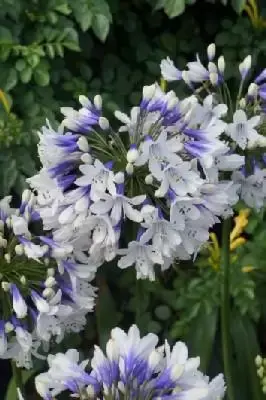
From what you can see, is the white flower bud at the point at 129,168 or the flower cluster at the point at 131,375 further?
the white flower bud at the point at 129,168

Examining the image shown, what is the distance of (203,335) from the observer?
108 inches

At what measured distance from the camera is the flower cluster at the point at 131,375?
57.8 inches

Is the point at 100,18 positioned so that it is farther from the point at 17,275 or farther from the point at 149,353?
the point at 149,353

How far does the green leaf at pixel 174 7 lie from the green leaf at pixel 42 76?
1.32 ft

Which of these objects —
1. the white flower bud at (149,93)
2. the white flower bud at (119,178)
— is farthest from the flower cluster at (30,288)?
the white flower bud at (149,93)

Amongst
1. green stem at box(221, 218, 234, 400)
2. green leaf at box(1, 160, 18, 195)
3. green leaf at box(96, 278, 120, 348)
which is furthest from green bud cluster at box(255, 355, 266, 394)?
green leaf at box(1, 160, 18, 195)

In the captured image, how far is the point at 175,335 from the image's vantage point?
2830 mm

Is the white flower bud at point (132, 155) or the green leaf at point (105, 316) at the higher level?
the white flower bud at point (132, 155)

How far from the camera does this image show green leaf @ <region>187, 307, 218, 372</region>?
2.67 m

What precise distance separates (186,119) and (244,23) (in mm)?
1251

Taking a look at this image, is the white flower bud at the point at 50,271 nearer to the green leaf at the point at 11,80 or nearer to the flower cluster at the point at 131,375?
the flower cluster at the point at 131,375

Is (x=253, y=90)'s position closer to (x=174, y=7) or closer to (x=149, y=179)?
(x=149, y=179)

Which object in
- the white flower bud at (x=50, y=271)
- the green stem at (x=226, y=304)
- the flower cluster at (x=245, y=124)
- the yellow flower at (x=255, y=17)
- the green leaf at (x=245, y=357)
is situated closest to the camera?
the white flower bud at (x=50, y=271)

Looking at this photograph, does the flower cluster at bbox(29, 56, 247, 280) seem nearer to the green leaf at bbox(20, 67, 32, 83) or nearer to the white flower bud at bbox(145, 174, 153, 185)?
the white flower bud at bbox(145, 174, 153, 185)
